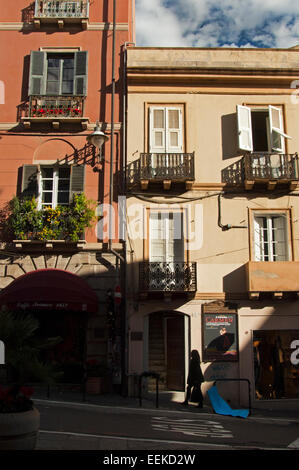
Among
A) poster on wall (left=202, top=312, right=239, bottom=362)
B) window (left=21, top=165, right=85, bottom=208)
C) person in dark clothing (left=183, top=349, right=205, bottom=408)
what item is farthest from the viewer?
window (left=21, top=165, right=85, bottom=208)

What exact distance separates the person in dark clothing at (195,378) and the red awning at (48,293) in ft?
10.7

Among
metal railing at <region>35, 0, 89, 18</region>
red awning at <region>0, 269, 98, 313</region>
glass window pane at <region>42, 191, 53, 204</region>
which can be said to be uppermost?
metal railing at <region>35, 0, 89, 18</region>

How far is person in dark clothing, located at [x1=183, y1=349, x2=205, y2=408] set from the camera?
1327 centimetres

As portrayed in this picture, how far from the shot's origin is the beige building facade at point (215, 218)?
1464cm

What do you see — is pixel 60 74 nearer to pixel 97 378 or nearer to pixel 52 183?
pixel 52 183

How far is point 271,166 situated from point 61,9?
9583 mm

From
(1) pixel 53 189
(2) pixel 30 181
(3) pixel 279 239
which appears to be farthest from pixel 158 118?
(3) pixel 279 239

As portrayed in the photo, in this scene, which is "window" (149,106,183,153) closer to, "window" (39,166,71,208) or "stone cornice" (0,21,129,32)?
"window" (39,166,71,208)

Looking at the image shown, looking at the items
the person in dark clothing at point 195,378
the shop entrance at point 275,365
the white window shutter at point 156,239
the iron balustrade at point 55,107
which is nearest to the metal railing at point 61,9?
the iron balustrade at point 55,107

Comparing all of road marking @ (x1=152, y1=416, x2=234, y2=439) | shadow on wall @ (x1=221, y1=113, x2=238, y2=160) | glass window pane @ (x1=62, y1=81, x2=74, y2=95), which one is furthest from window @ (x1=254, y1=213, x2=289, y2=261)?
glass window pane @ (x1=62, y1=81, x2=74, y2=95)

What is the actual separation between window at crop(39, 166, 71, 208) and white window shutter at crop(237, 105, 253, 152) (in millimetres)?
5978

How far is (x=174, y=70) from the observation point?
53.7ft

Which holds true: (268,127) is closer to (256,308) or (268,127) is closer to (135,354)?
(256,308)

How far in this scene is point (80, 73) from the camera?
1647 centimetres
